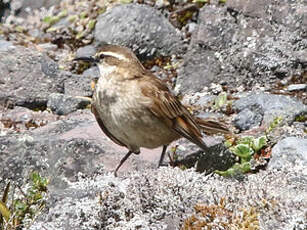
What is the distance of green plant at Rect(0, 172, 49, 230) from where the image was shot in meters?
6.65

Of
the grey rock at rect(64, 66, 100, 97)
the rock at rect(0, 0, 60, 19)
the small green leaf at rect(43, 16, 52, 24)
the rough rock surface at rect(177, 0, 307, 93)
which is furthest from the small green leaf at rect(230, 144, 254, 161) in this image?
the rock at rect(0, 0, 60, 19)

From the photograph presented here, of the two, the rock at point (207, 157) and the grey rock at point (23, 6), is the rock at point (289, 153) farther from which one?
the grey rock at point (23, 6)

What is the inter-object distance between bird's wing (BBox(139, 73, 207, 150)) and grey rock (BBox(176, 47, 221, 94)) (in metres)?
2.30

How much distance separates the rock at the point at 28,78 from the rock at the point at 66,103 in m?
0.22

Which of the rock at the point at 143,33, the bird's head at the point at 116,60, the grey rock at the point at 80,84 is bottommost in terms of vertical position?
the grey rock at the point at 80,84

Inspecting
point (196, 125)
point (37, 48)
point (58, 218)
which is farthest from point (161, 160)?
point (37, 48)

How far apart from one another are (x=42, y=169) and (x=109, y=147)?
31.5 inches

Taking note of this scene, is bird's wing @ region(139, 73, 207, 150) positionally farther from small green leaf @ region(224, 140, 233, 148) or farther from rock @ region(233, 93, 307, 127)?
rock @ region(233, 93, 307, 127)

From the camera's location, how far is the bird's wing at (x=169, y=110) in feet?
23.2

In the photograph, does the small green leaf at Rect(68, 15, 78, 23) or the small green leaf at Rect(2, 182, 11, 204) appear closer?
the small green leaf at Rect(2, 182, 11, 204)

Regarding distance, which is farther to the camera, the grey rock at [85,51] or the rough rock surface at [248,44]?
the grey rock at [85,51]

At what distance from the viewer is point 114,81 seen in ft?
23.1

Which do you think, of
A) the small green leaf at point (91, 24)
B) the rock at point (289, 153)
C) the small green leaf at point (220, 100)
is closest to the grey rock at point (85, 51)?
the small green leaf at point (91, 24)

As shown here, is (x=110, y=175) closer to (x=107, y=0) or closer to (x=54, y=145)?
(x=54, y=145)
